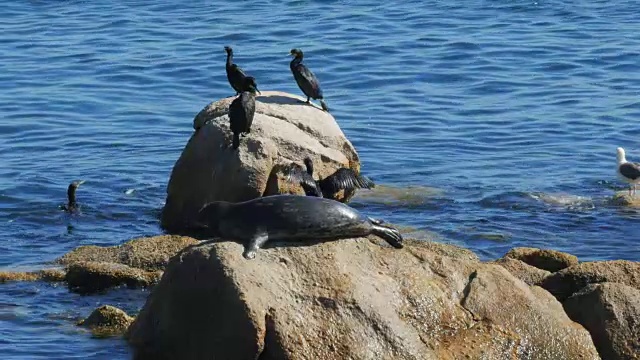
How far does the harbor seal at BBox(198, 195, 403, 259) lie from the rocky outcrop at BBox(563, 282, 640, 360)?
1426 mm

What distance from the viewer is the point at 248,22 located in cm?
2667

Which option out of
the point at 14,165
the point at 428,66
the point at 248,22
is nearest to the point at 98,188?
the point at 14,165

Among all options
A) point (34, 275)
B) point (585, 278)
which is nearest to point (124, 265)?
point (34, 275)

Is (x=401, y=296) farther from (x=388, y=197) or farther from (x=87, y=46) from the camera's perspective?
(x=87, y=46)

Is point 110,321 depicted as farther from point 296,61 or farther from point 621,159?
point 621,159

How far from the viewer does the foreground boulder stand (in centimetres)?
770

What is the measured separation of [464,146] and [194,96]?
5.24m

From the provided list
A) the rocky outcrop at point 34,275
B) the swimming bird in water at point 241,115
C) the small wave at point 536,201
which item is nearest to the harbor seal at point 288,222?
the rocky outcrop at point 34,275

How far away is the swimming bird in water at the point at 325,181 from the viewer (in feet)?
39.2

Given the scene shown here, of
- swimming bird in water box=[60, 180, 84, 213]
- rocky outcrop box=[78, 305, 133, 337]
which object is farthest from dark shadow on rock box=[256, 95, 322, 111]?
rocky outcrop box=[78, 305, 133, 337]

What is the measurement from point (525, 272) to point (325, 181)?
3.46m

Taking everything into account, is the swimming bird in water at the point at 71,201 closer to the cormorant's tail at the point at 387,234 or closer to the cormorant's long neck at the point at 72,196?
the cormorant's long neck at the point at 72,196

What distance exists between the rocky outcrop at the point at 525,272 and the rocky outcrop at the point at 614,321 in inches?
30.5

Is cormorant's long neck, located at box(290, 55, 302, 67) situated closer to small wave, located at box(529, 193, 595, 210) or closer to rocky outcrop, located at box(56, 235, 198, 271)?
small wave, located at box(529, 193, 595, 210)
